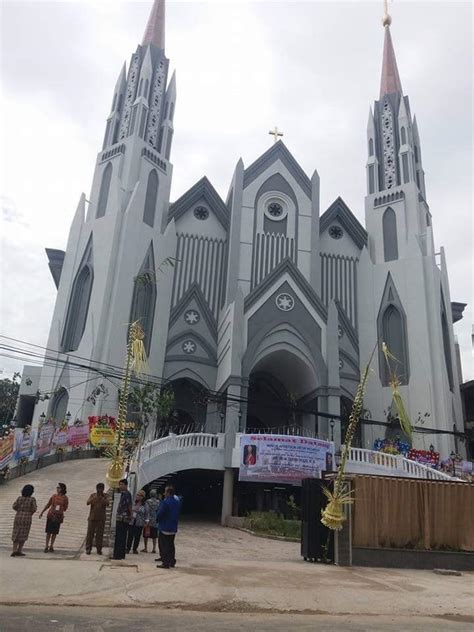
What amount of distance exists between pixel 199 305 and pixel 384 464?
12.9m

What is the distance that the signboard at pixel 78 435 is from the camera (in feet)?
67.8

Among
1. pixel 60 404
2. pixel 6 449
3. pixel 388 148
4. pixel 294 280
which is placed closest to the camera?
pixel 6 449

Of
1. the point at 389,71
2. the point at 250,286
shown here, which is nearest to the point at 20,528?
the point at 250,286

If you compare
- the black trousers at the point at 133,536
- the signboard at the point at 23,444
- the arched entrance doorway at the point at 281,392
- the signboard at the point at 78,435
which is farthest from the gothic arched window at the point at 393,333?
the black trousers at the point at 133,536

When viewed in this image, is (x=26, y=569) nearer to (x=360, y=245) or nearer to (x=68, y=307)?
(x=68, y=307)

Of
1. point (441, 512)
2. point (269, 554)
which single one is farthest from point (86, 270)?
point (441, 512)

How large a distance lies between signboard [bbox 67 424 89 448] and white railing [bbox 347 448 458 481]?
10.3 meters

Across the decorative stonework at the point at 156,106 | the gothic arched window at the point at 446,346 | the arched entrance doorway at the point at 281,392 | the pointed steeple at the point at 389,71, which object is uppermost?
the pointed steeple at the point at 389,71

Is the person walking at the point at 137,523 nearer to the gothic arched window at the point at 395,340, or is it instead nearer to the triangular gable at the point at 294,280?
the triangular gable at the point at 294,280

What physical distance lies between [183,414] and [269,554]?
16495 millimetres

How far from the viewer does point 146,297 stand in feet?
89.1

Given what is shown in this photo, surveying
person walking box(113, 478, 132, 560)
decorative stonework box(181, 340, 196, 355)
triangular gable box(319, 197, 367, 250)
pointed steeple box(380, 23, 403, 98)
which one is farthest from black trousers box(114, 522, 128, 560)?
pointed steeple box(380, 23, 403, 98)

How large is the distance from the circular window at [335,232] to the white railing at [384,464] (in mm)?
15227

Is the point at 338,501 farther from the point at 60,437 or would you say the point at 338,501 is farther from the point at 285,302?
the point at 285,302
